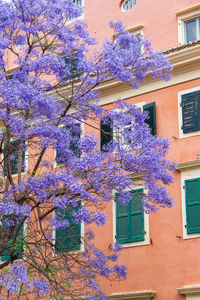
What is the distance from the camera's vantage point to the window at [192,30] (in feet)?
70.3

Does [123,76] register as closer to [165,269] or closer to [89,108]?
[89,108]

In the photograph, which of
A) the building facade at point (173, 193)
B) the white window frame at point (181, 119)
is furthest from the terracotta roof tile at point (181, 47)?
the white window frame at point (181, 119)

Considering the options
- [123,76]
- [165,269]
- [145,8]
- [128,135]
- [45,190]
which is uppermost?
[145,8]

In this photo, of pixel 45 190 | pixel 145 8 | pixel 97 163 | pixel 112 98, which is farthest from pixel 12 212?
pixel 145 8

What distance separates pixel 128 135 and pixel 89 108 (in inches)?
62.9

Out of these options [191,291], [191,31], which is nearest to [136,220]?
[191,291]

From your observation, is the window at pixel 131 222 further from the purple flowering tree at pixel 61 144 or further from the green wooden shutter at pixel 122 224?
the purple flowering tree at pixel 61 144

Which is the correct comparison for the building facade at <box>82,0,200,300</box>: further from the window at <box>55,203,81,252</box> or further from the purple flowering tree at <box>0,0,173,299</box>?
the purple flowering tree at <box>0,0,173,299</box>

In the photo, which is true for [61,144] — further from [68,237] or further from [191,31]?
[191,31]

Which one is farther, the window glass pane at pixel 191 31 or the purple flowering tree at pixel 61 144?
the window glass pane at pixel 191 31

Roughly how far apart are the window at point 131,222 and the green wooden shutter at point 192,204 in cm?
144

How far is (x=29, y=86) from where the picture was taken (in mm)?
15492

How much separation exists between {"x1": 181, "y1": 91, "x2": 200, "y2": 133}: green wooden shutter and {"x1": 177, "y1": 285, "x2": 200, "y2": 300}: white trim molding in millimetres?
4601

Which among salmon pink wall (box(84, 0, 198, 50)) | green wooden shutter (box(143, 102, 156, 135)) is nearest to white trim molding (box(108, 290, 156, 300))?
green wooden shutter (box(143, 102, 156, 135))
